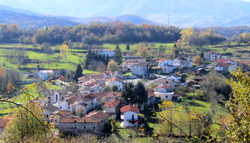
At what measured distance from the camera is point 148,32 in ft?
306

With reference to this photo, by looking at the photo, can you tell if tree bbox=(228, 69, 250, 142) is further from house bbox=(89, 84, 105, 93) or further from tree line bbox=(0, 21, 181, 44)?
tree line bbox=(0, 21, 181, 44)

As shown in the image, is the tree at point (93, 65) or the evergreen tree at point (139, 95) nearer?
the evergreen tree at point (139, 95)

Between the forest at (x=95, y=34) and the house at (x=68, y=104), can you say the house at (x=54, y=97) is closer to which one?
the house at (x=68, y=104)

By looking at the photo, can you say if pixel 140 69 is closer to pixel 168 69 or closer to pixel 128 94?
pixel 168 69

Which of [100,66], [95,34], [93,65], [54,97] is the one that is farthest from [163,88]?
[95,34]

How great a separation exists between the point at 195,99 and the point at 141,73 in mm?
16871

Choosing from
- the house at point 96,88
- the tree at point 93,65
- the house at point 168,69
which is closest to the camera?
the house at point 96,88

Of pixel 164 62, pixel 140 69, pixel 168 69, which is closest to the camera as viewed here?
pixel 140 69

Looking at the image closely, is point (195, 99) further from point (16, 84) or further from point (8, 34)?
point (8, 34)

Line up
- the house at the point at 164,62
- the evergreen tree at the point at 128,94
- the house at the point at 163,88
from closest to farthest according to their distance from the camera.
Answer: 1. the evergreen tree at the point at 128,94
2. the house at the point at 163,88
3. the house at the point at 164,62

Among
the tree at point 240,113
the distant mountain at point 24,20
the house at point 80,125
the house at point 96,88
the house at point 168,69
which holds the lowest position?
the house at point 80,125

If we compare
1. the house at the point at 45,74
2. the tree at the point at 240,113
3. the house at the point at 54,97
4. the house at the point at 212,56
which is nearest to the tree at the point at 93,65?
the house at the point at 45,74

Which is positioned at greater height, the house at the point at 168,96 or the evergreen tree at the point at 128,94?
the evergreen tree at the point at 128,94

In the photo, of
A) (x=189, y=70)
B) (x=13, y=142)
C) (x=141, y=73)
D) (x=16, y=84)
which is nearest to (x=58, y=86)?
(x=16, y=84)
